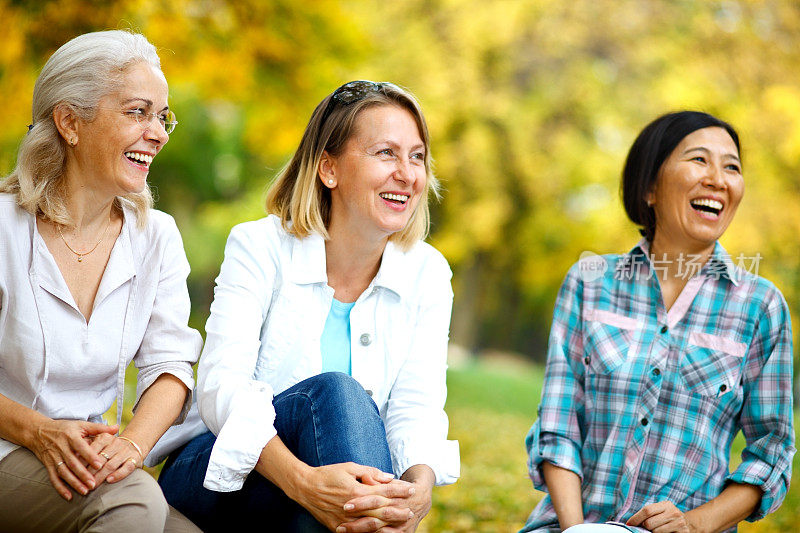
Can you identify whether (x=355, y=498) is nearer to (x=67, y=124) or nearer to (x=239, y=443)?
(x=239, y=443)

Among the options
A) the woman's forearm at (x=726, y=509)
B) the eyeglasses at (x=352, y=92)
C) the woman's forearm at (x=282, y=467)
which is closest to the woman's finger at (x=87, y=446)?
the woman's forearm at (x=282, y=467)

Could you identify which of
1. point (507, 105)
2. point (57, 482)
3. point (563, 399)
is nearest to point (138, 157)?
point (57, 482)

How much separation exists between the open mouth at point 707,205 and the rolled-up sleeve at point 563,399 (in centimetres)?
40

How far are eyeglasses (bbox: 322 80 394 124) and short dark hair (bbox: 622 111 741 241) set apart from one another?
0.82m

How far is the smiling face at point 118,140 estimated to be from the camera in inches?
82.3

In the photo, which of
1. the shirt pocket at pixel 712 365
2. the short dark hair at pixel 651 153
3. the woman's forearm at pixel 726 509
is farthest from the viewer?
the short dark hair at pixel 651 153

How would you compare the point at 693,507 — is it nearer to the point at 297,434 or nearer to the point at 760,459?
the point at 760,459

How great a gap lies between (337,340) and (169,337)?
460 millimetres

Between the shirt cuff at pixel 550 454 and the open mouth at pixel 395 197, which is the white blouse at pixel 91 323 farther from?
the shirt cuff at pixel 550 454

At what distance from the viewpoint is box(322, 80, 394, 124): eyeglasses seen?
7.91 ft

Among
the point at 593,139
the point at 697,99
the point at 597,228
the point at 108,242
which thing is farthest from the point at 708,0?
the point at 108,242

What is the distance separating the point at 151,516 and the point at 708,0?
10.7m

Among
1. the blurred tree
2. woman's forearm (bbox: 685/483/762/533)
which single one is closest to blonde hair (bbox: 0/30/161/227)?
woman's forearm (bbox: 685/483/762/533)

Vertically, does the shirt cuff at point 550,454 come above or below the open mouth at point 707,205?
below
